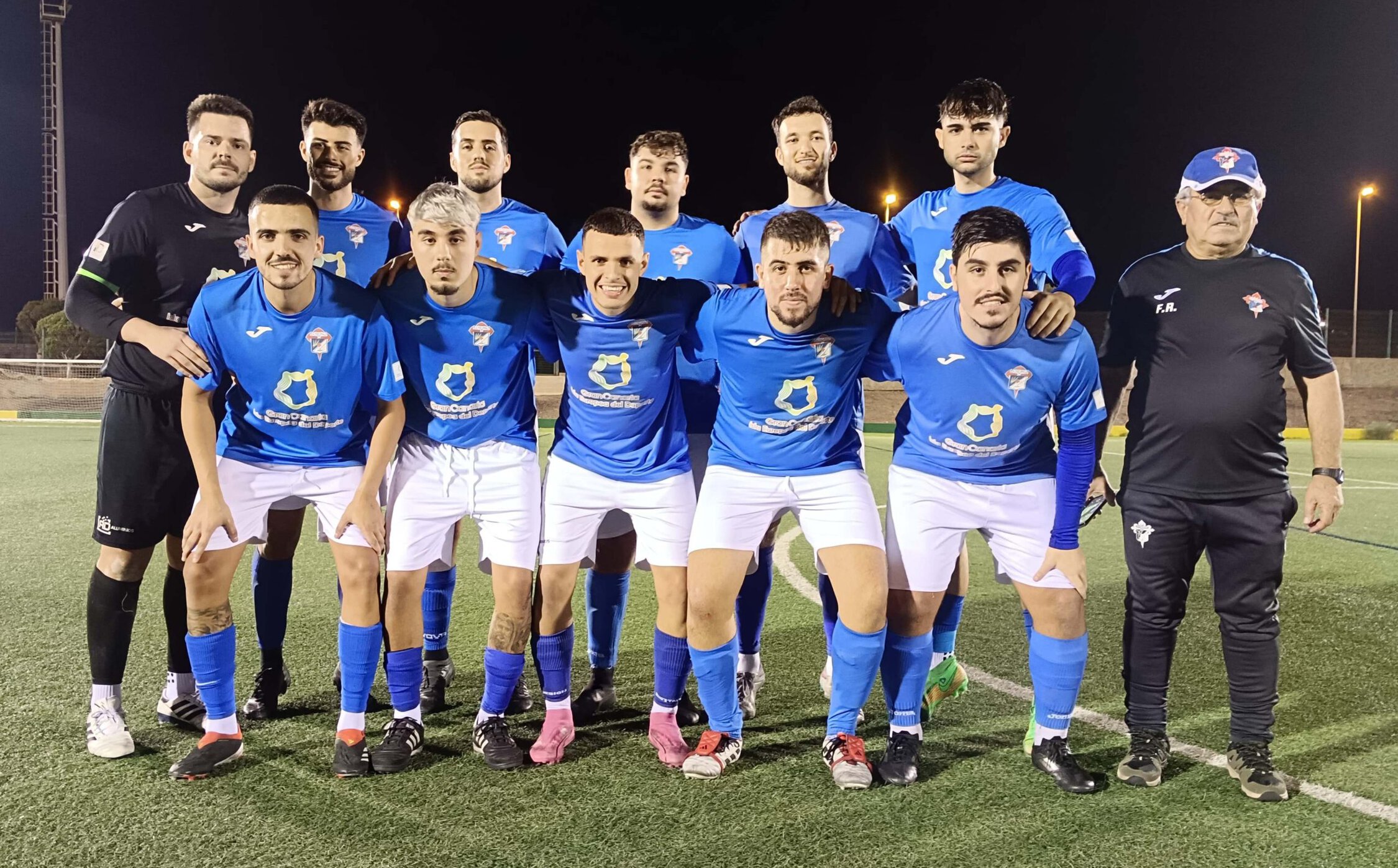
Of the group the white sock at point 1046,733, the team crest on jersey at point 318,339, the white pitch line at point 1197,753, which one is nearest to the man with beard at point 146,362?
the team crest on jersey at point 318,339

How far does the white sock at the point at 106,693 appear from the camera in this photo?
11.1ft

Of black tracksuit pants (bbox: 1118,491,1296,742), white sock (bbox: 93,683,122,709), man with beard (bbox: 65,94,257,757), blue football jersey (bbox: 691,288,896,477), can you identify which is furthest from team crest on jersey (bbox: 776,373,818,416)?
white sock (bbox: 93,683,122,709)

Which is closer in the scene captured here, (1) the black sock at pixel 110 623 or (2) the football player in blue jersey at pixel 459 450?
(2) the football player in blue jersey at pixel 459 450

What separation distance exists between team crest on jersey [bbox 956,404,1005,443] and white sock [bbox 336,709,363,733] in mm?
2398

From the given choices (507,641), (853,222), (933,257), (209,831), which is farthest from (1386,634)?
(209,831)

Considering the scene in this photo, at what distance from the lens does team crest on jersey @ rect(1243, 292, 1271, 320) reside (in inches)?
124

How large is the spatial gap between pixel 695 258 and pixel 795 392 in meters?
1.12

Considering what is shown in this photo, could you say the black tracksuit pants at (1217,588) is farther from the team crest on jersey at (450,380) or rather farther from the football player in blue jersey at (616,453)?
the team crest on jersey at (450,380)

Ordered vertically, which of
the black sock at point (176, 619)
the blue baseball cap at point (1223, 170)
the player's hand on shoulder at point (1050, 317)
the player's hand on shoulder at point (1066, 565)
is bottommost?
the black sock at point (176, 619)

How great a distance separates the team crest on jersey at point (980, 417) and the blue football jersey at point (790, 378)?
15.6 inches

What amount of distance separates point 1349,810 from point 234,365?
13.3 feet

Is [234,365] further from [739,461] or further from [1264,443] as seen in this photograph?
[1264,443]

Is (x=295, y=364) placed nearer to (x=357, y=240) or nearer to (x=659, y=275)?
(x=357, y=240)

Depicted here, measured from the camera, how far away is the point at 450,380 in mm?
3416
